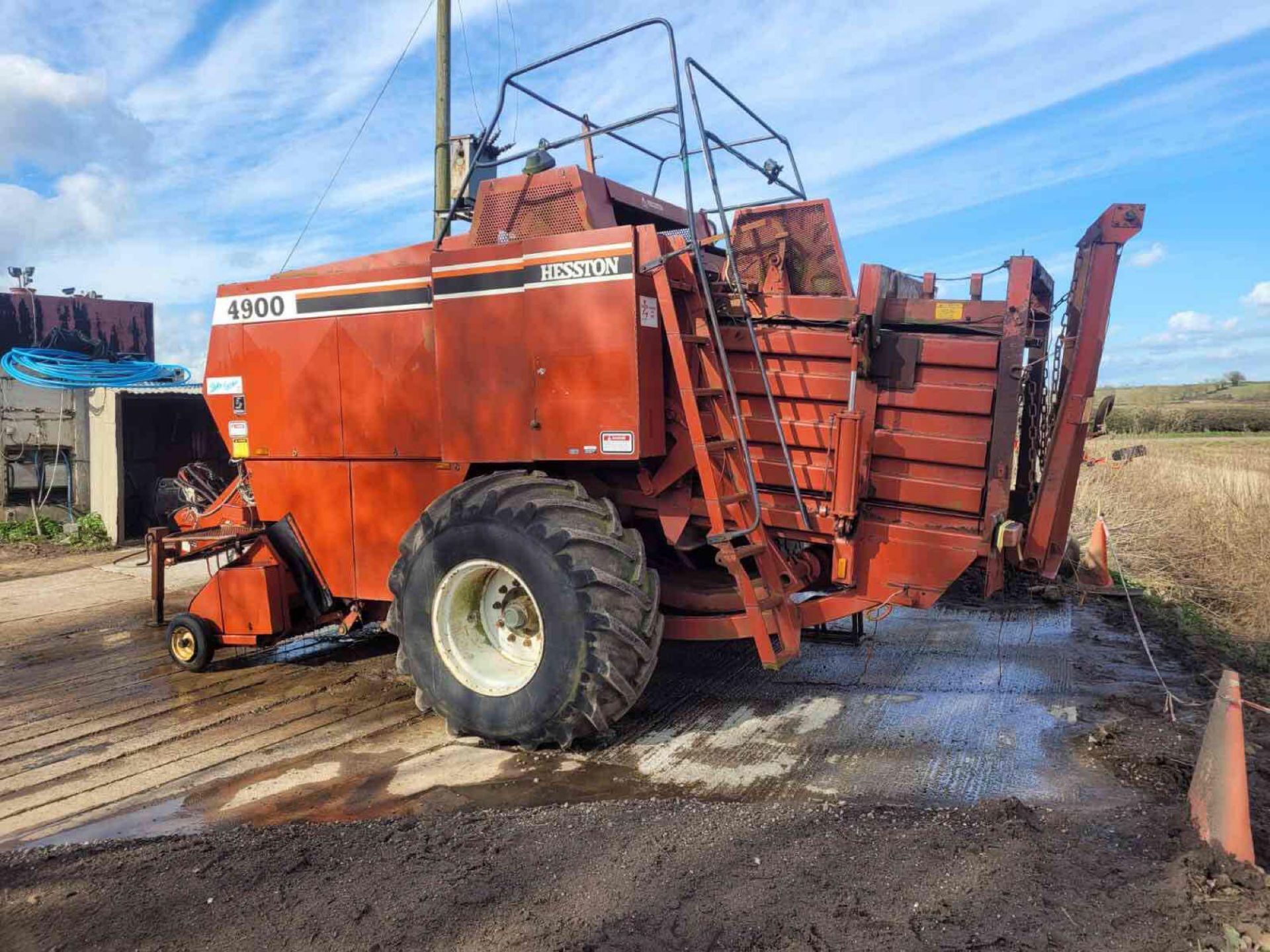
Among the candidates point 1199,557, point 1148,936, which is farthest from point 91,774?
point 1199,557

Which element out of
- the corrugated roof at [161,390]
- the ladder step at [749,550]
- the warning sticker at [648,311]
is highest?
the corrugated roof at [161,390]

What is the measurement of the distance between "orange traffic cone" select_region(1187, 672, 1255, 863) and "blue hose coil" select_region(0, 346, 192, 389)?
12.8 m

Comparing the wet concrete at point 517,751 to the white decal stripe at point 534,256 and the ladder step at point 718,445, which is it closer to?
the ladder step at point 718,445

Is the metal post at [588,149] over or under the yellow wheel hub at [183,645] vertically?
over

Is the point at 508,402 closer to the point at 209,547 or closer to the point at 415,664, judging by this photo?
the point at 415,664

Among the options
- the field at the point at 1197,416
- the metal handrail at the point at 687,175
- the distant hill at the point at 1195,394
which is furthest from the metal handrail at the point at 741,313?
the distant hill at the point at 1195,394

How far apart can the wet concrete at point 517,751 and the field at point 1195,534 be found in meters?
1.39

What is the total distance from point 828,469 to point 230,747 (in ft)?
11.7

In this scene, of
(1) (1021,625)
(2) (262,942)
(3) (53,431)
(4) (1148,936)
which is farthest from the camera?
(3) (53,431)

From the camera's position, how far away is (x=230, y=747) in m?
4.99

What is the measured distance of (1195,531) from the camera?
9211 millimetres

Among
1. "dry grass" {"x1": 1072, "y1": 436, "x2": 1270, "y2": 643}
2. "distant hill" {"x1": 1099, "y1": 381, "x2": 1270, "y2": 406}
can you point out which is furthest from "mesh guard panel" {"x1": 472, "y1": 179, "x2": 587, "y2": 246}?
"distant hill" {"x1": 1099, "y1": 381, "x2": 1270, "y2": 406}

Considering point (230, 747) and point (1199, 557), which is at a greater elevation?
point (1199, 557)

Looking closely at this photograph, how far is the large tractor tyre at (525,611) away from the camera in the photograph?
4.40 metres
